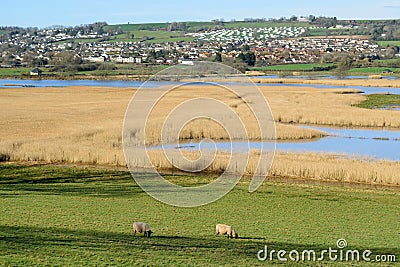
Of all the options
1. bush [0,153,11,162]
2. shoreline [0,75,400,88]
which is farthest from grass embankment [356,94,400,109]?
bush [0,153,11,162]

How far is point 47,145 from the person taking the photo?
3622 centimetres

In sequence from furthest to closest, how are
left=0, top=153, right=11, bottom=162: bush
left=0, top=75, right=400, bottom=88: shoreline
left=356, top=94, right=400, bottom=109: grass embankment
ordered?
left=0, top=75, right=400, bottom=88: shoreline, left=356, top=94, right=400, bottom=109: grass embankment, left=0, top=153, right=11, bottom=162: bush

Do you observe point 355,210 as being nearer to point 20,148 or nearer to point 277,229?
point 277,229

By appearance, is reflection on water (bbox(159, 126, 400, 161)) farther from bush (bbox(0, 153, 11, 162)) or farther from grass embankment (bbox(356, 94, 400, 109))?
grass embankment (bbox(356, 94, 400, 109))

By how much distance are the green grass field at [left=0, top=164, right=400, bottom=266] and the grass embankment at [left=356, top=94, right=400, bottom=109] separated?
153ft

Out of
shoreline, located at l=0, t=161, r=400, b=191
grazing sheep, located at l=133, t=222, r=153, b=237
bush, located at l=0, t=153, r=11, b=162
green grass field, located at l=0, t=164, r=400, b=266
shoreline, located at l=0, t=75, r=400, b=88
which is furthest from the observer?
shoreline, located at l=0, t=75, r=400, b=88

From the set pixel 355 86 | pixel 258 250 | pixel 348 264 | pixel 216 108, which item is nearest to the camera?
pixel 348 264

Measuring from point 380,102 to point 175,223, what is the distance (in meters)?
64.0

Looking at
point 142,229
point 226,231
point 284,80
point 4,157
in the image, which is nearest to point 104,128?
point 4,157

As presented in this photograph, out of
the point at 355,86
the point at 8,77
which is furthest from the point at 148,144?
the point at 8,77

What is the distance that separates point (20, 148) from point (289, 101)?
45.6 metres

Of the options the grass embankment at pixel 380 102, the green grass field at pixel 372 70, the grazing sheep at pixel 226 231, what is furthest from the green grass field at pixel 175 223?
the green grass field at pixel 372 70

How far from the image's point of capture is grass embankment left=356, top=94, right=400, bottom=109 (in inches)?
2819

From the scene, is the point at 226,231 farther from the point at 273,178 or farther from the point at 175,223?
the point at 273,178
